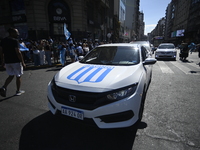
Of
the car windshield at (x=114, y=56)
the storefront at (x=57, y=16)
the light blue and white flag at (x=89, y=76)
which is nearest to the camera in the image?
the light blue and white flag at (x=89, y=76)

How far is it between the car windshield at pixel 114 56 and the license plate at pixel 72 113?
1.48m

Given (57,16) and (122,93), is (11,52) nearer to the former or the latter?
(122,93)

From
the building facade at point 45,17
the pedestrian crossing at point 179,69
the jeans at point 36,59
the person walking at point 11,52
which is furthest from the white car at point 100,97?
the building facade at point 45,17

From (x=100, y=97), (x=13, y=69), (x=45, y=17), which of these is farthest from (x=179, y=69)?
(x=45, y=17)

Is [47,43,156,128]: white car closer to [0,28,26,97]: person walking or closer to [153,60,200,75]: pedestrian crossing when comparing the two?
[0,28,26,97]: person walking

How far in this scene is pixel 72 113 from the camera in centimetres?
213

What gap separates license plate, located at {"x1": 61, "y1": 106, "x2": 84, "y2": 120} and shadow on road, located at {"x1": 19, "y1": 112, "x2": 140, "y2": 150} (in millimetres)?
459

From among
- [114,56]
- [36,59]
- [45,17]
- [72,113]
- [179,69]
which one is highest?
[45,17]

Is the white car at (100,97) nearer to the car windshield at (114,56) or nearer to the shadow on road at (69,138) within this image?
the shadow on road at (69,138)

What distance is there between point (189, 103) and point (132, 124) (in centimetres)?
240

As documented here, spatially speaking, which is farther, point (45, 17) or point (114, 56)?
point (45, 17)

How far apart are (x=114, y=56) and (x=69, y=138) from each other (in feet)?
7.14

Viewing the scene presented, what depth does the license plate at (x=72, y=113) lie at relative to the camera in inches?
81.6

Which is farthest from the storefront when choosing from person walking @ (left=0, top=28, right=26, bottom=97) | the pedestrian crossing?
person walking @ (left=0, top=28, right=26, bottom=97)
